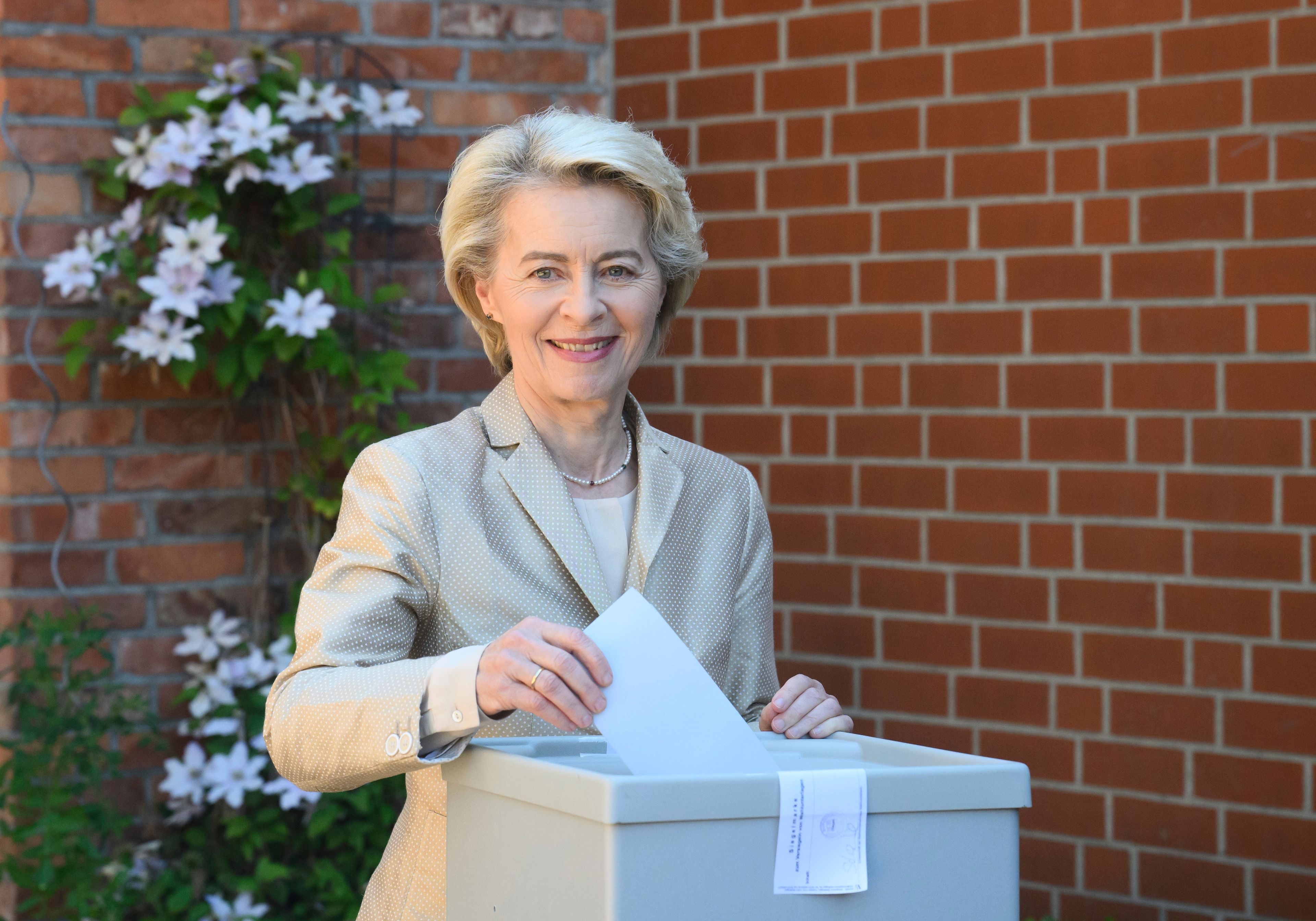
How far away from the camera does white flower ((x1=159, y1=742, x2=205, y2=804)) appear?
319cm

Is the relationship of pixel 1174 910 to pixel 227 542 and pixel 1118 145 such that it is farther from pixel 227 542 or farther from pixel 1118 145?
pixel 227 542

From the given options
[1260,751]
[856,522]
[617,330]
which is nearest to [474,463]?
[617,330]

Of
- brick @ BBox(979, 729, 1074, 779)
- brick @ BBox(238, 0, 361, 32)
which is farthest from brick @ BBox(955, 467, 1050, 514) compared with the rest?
brick @ BBox(238, 0, 361, 32)

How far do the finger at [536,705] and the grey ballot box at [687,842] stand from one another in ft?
0.14

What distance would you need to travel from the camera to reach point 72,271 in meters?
3.11

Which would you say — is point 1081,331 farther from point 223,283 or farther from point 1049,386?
point 223,283

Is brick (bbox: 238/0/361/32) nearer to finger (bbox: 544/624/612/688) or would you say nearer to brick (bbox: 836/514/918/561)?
brick (bbox: 836/514/918/561)

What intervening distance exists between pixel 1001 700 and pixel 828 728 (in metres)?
1.57

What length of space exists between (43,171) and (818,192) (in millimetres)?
1747

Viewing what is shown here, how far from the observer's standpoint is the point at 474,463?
1888mm

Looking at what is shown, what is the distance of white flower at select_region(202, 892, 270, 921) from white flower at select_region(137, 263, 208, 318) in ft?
4.21

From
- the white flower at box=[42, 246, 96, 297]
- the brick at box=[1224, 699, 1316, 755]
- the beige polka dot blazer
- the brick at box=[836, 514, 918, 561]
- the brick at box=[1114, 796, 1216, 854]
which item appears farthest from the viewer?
the brick at box=[836, 514, 918, 561]

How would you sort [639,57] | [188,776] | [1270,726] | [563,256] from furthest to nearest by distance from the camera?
[639,57] < [188,776] < [1270,726] < [563,256]

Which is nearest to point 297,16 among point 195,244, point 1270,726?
point 195,244
